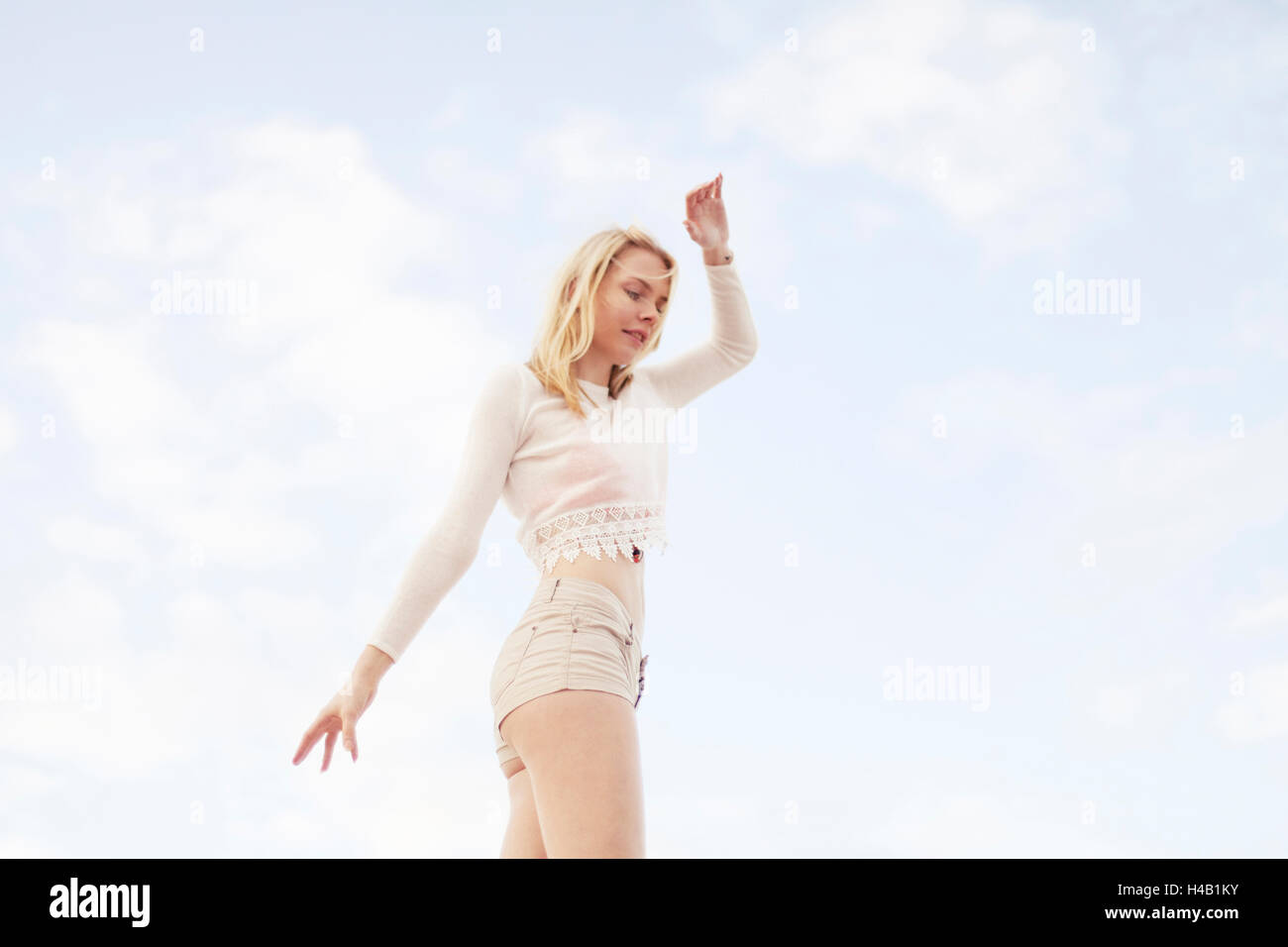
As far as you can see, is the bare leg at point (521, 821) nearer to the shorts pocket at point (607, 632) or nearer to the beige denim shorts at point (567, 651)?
the beige denim shorts at point (567, 651)

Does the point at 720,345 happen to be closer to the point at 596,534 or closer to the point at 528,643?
the point at 596,534

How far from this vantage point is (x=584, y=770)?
2773mm

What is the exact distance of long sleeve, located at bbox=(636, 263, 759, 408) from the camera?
4074 mm

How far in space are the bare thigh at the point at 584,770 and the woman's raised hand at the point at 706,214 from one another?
1.74 meters

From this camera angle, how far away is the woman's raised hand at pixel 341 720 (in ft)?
9.59

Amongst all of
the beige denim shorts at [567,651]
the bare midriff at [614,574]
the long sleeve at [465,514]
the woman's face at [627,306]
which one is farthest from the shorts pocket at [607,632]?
the woman's face at [627,306]

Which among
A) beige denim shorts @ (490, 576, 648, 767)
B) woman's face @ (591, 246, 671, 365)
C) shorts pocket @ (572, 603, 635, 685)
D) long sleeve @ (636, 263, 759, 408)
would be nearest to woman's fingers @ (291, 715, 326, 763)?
beige denim shorts @ (490, 576, 648, 767)

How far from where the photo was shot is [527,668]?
2.99 metres

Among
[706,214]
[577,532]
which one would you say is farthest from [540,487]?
[706,214]

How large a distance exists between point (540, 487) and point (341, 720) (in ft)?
2.79
